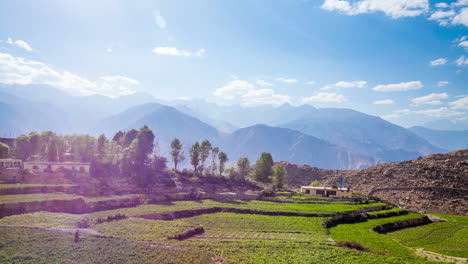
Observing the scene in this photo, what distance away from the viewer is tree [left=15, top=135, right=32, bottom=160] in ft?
251

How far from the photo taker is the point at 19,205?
41.2 metres

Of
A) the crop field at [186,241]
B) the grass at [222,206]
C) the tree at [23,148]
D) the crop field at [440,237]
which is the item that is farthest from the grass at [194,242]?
the tree at [23,148]

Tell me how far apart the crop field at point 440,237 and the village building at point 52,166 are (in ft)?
223

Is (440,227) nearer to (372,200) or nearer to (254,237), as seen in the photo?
(372,200)

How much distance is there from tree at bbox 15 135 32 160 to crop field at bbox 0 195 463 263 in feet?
153

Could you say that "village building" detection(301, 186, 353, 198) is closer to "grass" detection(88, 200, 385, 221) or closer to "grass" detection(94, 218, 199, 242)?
"grass" detection(88, 200, 385, 221)

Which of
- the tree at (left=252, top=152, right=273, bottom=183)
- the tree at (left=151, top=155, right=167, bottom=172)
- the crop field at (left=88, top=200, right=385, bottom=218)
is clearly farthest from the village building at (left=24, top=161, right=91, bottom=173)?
the tree at (left=252, top=152, right=273, bottom=183)

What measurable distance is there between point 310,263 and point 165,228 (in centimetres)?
2013

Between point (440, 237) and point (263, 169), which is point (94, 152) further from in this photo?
point (440, 237)

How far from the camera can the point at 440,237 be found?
46.7 meters

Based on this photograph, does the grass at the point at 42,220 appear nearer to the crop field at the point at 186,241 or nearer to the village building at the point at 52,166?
the crop field at the point at 186,241

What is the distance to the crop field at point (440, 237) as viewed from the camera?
39.8 metres

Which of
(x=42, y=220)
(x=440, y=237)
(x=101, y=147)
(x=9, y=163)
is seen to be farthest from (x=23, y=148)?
(x=440, y=237)

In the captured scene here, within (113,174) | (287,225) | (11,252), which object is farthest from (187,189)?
(11,252)
